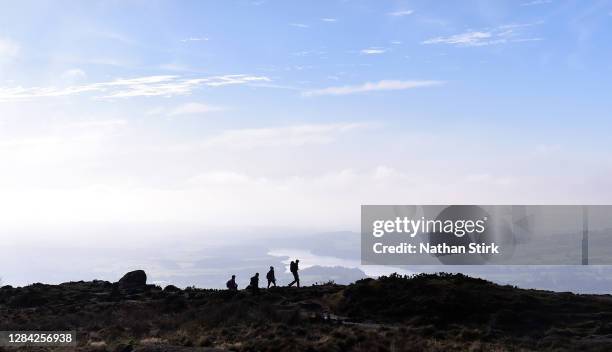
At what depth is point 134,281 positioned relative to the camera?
50.5m

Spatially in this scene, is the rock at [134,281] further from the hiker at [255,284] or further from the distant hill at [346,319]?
the hiker at [255,284]

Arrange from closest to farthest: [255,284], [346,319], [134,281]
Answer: [346,319], [255,284], [134,281]

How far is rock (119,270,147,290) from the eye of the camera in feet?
161

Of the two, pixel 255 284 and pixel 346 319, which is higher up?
pixel 255 284

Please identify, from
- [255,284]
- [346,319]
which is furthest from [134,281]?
[346,319]

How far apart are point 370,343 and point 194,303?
700 inches

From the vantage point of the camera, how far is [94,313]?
1352 inches


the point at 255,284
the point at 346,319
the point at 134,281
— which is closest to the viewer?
the point at 346,319

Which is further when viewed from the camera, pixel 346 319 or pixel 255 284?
pixel 255 284

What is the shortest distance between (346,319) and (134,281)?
89.7ft

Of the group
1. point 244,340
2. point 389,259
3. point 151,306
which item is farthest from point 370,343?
point 389,259

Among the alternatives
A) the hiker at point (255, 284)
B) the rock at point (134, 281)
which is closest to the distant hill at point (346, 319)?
the hiker at point (255, 284)

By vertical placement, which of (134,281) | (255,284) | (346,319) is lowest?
(346,319)

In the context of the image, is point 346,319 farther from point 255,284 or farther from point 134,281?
point 134,281
